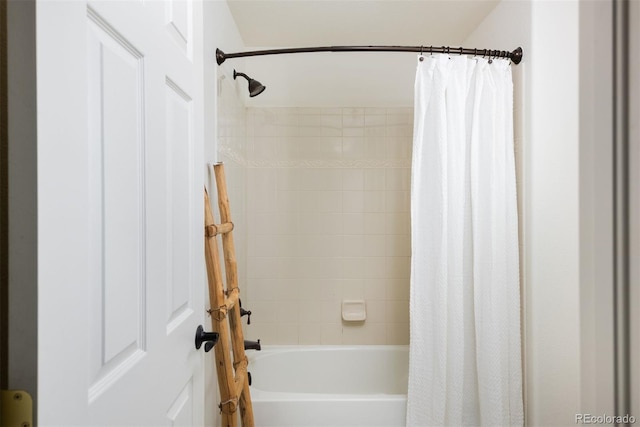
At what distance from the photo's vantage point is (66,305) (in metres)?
0.43

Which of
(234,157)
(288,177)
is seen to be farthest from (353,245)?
(234,157)

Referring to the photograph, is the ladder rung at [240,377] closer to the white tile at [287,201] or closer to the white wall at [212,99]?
the white wall at [212,99]

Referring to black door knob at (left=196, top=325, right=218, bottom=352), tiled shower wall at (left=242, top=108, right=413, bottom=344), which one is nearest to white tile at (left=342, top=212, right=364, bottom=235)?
tiled shower wall at (left=242, top=108, right=413, bottom=344)

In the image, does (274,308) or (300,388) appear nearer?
(300,388)

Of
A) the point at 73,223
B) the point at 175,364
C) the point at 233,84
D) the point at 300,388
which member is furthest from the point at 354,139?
the point at 73,223

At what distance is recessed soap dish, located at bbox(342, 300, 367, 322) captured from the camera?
2436 mm

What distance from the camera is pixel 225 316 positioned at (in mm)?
1284

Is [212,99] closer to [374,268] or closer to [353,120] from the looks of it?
[353,120]

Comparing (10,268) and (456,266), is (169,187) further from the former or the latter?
(456,266)

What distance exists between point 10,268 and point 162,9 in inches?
25.3

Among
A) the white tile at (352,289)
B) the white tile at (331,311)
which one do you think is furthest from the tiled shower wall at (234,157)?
the white tile at (352,289)

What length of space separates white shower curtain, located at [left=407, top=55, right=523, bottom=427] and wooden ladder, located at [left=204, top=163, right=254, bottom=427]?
2.54ft

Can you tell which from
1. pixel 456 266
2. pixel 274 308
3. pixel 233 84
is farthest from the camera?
pixel 274 308

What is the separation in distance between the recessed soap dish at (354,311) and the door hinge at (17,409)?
7.11 feet
